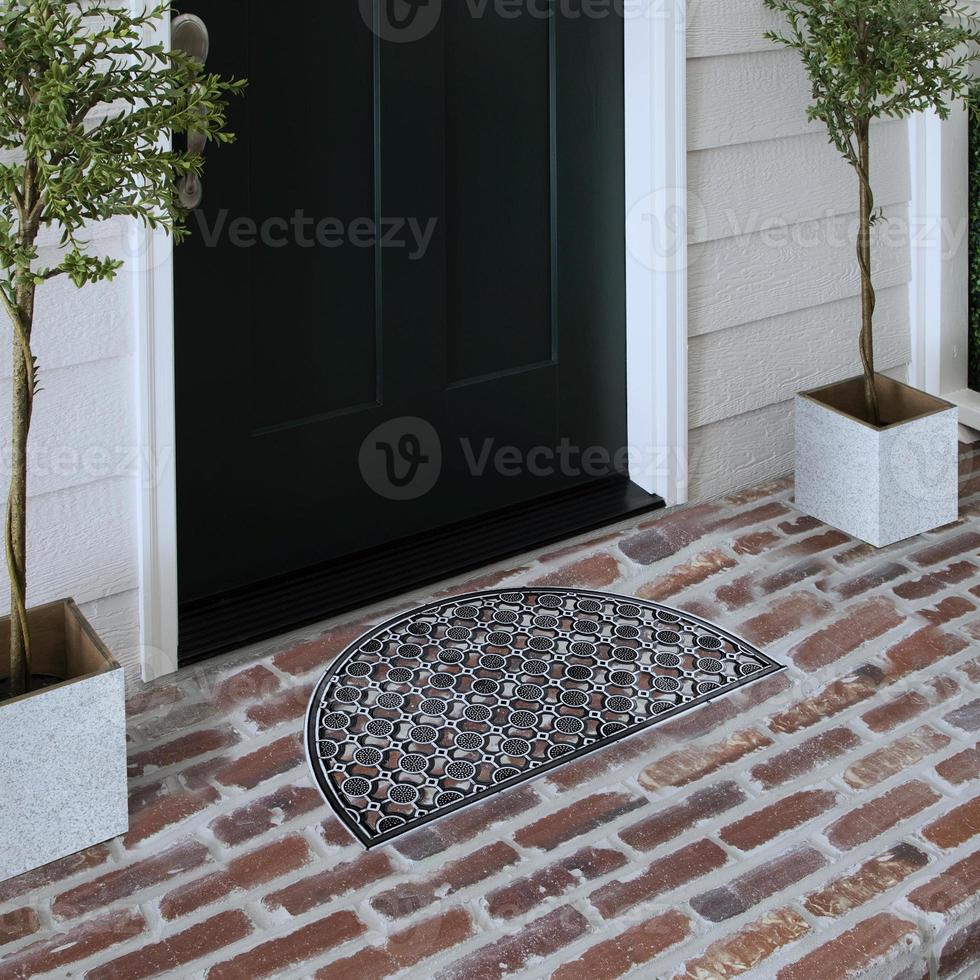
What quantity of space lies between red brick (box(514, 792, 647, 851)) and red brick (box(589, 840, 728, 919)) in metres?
0.14

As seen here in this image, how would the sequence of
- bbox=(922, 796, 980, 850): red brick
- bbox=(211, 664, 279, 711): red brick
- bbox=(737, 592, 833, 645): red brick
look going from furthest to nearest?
bbox=(737, 592, 833, 645): red brick
bbox=(211, 664, 279, 711): red brick
bbox=(922, 796, 980, 850): red brick

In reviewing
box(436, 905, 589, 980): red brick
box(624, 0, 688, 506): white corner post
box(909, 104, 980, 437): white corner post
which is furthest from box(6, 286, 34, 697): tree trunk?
box(909, 104, 980, 437): white corner post

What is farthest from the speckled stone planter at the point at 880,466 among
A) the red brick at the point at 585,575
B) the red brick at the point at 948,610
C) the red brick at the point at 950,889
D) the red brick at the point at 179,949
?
the red brick at the point at 179,949

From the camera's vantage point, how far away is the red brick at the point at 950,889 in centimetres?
218

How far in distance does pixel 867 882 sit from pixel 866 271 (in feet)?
5.08

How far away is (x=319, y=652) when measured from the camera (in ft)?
9.39

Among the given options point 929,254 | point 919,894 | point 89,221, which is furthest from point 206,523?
point 929,254

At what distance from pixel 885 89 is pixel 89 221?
64.5 inches

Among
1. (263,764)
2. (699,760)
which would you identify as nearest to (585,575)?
(699,760)

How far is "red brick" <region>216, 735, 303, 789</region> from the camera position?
2498 mm

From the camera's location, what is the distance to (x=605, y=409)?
11.3ft

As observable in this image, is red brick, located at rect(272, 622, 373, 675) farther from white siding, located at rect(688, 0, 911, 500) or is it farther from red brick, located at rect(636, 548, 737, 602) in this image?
white siding, located at rect(688, 0, 911, 500)

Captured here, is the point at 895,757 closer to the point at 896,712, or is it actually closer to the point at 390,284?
the point at 896,712

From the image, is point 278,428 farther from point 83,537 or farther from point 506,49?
point 506,49
